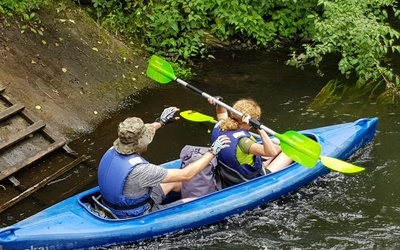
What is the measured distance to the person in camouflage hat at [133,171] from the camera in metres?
4.58

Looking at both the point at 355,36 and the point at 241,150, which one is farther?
the point at 355,36

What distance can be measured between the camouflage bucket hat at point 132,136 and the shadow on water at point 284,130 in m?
0.90

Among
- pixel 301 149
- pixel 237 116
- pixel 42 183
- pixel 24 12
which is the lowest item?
pixel 301 149

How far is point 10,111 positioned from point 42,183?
1.06 meters

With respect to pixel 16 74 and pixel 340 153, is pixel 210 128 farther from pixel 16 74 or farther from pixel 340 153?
pixel 16 74

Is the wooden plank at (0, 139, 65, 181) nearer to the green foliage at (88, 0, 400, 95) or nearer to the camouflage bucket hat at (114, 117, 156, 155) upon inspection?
the camouflage bucket hat at (114, 117, 156, 155)

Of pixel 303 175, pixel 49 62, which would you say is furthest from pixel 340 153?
pixel 49 62

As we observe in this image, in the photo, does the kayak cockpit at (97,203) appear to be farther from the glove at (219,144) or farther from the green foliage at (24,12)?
the green foliage at (24,12)

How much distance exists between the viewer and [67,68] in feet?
25.7

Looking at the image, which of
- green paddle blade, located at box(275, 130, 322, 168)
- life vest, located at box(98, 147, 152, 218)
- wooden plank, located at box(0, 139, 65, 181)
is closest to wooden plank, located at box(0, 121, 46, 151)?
wooden plank, located at box(0, 139, 65, 181)

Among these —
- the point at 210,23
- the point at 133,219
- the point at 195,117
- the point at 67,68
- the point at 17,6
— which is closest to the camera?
the point at 133,219

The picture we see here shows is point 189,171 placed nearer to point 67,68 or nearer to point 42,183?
point 42,183

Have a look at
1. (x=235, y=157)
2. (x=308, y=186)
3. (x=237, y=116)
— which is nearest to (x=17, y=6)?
(x=237, y=116)

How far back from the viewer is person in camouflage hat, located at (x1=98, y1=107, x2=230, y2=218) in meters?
4.58
